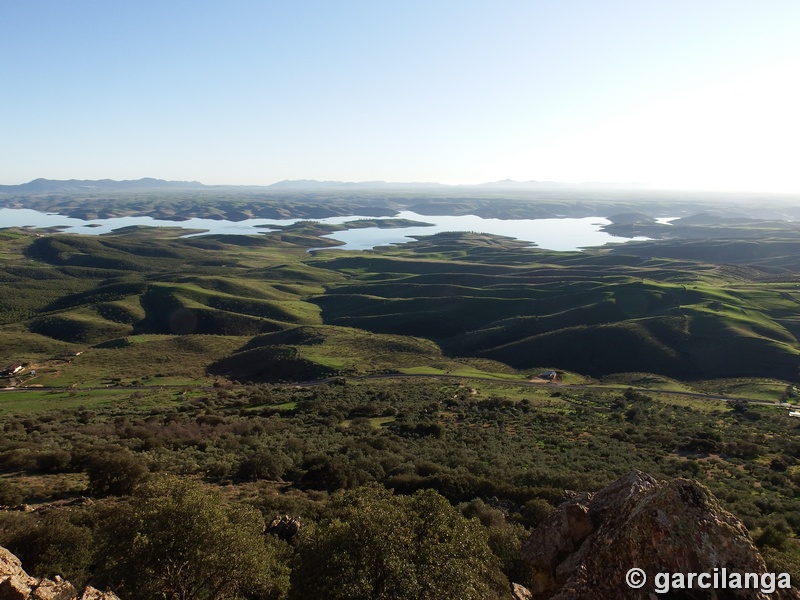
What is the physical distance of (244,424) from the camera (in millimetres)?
42062

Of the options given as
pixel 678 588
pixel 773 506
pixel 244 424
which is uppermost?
pixel 678 588

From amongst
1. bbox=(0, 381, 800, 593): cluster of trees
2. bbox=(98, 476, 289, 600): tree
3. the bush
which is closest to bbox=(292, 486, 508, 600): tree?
bbox=(0, 381, 800, 593): cluster of trees

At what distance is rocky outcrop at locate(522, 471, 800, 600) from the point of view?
393 inches

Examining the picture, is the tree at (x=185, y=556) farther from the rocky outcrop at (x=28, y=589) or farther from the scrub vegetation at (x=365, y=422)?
the rocky outcrop at (x=28, y=589)

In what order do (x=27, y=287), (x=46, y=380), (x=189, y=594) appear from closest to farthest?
(x=189, y=594) → (x=46, y=380) → (x=27, y=287)

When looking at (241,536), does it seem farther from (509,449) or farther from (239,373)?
(239,373)

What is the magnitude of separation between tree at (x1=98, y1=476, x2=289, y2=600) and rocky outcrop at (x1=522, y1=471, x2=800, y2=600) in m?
9.62

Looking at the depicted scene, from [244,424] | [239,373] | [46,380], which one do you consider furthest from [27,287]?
[244,424]

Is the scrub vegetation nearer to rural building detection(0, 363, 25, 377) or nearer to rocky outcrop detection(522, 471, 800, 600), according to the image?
rural building detection(0, 363, 25, 377)

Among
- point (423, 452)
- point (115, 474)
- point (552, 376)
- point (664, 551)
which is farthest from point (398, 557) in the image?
point (552, 376)

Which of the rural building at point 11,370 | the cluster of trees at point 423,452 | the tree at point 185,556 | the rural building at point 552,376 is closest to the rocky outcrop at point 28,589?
the tree at point 185,556

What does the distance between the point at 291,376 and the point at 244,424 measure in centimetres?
3007

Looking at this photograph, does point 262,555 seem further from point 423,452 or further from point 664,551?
point 423,452

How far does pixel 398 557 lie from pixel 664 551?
689cm
